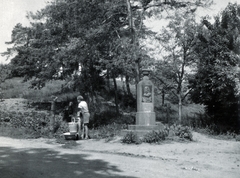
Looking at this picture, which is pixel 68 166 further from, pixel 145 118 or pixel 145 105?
pixel 145 105

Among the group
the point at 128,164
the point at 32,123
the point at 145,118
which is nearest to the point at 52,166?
the point at 128,164

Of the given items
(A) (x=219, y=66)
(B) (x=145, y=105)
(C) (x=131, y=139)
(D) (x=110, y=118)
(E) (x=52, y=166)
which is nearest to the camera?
(E) (x=52, y=166)

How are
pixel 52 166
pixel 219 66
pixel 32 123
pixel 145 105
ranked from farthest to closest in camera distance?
pixel 219 66 → pixel 32 123 → pixel 145 105 → pixel 52 166

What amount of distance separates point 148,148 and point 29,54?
63.1 feet

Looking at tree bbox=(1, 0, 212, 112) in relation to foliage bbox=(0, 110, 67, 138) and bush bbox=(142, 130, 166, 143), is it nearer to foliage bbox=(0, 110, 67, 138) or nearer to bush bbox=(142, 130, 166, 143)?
foliage bbox=(0, 110, 67, 138)

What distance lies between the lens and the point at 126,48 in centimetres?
1569

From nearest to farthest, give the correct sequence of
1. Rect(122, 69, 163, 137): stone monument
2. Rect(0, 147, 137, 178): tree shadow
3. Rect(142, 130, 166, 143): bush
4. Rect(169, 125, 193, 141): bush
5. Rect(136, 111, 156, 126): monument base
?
Rect(0, 147, 137, 178): tree shadow → Rect(142, 130, 166, 143): bush → Rect(169, 125, 193, 141): bush → Rect(122, 69, 163, 137): stone monument → Rect(136, 111, 156, 126): monument base

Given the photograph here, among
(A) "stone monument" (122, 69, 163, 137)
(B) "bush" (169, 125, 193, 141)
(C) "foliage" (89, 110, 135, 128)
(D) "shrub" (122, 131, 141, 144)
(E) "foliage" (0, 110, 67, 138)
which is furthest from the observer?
(C) "foliage" (89, 110, 135, 128)

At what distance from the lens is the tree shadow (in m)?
5.57

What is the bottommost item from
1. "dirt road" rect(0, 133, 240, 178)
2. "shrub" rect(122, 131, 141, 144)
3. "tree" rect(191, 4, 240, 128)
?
"dirt road" rect(0, 133, 240, 178)

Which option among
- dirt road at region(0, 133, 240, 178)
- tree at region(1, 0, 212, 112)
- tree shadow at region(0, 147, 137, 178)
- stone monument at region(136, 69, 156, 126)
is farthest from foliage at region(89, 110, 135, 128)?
tree shadow at region(0, 147, 137, 178)

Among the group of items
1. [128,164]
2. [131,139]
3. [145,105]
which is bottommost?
[128,164]

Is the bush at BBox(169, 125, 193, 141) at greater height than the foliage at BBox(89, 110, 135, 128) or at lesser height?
lesser

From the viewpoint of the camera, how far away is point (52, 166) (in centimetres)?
631
